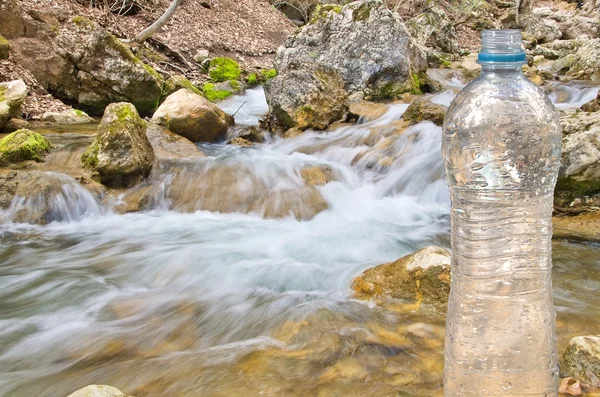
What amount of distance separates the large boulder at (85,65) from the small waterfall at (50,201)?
3.96 metres

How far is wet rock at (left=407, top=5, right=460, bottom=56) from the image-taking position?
55.6ft

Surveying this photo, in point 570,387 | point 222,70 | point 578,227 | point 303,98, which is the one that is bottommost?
point 578,227

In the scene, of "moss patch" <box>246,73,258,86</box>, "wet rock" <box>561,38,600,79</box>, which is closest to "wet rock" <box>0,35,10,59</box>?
"moss patch" <box>246,73,258,86</box>

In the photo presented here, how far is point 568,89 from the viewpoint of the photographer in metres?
11.1

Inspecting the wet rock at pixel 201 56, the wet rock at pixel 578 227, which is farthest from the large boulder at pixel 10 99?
the wet rock at pixel 578 227

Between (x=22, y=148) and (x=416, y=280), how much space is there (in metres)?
5.33

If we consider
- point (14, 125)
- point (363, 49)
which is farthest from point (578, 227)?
point (14, 125)

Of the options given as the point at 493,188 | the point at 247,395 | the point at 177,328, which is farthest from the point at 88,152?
the point at 493,188

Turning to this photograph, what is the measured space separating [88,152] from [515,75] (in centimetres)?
571

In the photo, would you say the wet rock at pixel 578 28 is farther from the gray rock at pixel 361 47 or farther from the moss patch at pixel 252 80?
the moss patch at pixel 252 80

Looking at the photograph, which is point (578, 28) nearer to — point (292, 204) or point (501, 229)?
point (292, 204)

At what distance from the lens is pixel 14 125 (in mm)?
7887

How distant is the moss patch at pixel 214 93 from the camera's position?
1184 centimetres

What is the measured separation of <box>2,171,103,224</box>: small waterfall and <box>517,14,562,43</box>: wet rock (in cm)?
1931
